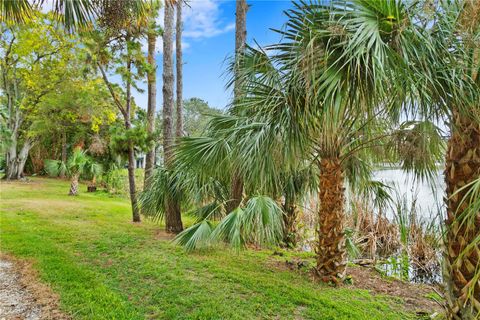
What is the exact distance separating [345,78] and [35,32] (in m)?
13.4

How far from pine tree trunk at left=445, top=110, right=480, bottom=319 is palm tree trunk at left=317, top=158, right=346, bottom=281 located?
55.9 inches

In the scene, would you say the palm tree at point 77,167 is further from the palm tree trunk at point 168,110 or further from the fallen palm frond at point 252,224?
the fallen palm frond at point 252,224

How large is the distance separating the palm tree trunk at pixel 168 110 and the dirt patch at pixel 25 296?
2.66 m

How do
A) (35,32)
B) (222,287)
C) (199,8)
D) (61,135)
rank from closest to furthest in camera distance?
(222,287)
(199,8)
(35,32)
(61,135)

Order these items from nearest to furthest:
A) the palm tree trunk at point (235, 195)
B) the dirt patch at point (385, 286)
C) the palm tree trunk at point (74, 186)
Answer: the dirt patch at point (385, 286) → the palm tree trunk at point (235, 195) → the palm tree trunk at point (74, 186)

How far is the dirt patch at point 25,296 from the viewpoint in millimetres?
2881

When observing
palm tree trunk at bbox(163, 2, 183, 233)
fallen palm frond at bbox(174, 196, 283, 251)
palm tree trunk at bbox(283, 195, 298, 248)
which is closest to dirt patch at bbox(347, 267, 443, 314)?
fallen palm frond at bbox(174, 196, 283, 251)

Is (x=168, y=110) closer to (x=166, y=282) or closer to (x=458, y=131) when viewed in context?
(x=166, y=282)

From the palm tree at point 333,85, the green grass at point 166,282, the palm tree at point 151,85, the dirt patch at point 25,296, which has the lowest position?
the dirt patch at point 25,296

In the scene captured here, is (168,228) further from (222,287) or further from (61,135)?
(61,135)

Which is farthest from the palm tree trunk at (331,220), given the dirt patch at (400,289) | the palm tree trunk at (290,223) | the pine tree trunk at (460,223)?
the palm tree trunk at (290,223)

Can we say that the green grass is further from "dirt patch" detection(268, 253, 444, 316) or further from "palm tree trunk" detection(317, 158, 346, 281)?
"palm tree trunk" detection(317, 158, 346, 281)

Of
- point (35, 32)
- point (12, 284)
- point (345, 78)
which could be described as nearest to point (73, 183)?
point (35, 32)

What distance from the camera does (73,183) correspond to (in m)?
12.0
